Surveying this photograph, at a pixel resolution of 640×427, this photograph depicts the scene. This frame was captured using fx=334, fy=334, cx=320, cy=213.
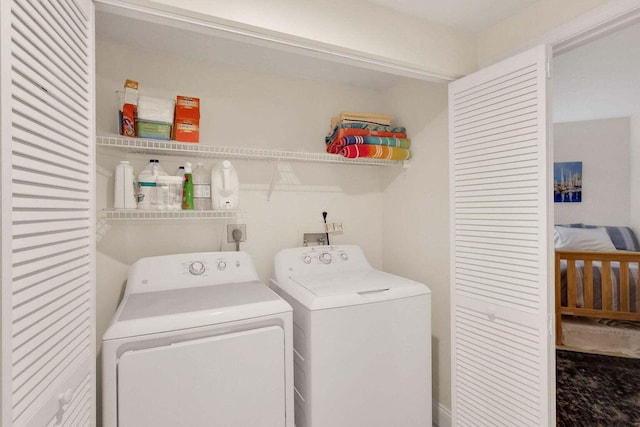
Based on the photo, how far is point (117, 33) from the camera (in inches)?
69.5

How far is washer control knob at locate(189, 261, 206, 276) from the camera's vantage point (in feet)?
6.09

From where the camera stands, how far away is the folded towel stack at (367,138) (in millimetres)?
2135

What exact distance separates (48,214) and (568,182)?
5838 mm

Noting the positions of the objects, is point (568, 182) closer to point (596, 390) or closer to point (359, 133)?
point (596, 390)

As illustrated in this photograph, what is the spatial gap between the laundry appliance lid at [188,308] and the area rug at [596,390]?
6.86 ft

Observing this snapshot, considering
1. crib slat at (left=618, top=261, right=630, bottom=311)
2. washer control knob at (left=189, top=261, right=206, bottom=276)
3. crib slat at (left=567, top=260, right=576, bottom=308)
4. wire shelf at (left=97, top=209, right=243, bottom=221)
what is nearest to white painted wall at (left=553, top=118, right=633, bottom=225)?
crib slat at (left=618, top=261, right=630, bottom=311)

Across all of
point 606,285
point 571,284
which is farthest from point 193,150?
point 606,285

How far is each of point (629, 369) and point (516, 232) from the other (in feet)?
7.67

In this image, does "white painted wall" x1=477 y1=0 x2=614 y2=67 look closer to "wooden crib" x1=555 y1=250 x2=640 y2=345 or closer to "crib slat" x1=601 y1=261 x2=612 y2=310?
"wooden crib" x1=555 y1=250 x2=640 y2=345

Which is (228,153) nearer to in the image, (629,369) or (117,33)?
(117,33)

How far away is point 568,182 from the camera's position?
4.81 meters

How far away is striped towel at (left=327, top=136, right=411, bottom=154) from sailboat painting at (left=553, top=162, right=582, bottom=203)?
12.0ft

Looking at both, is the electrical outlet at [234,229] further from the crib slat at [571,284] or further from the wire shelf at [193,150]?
the crib slat at [571,284]

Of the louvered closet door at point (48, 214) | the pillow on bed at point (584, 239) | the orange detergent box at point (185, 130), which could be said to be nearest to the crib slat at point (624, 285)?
the pillow on bed at point (584, 239)
